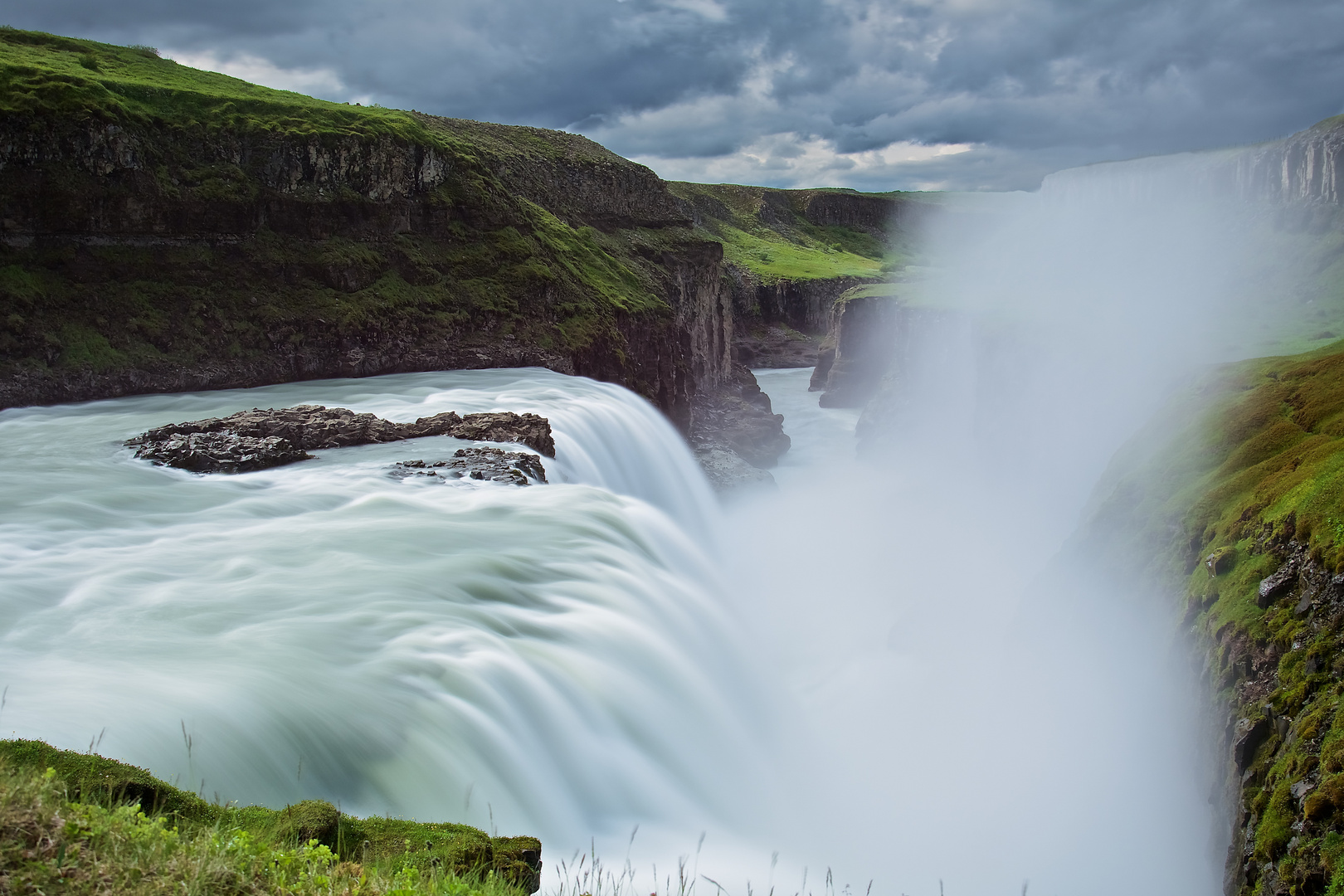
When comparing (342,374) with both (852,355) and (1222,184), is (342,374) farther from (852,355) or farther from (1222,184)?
(1222,184)

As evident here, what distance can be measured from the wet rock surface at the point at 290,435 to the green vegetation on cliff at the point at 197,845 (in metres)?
14.4

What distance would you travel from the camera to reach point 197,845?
4898 millimetres

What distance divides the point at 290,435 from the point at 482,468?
5433mm

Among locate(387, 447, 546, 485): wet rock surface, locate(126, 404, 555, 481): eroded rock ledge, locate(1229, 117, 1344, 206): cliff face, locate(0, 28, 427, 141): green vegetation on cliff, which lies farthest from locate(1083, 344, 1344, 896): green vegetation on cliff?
locate(0, 28, 427, 141): green vegetation on cliff

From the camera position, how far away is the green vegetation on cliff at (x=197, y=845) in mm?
4445

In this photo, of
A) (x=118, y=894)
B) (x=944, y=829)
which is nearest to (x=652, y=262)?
(x=944, y=829)

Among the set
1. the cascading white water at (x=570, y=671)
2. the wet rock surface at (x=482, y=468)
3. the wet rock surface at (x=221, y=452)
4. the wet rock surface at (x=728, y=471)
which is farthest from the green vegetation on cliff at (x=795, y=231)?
the wet rock surface at (x=221, y=452)

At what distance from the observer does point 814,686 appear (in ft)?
67.6

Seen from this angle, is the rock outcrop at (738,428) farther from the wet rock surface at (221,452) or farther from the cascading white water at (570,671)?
the wet rock surface at (221,452)

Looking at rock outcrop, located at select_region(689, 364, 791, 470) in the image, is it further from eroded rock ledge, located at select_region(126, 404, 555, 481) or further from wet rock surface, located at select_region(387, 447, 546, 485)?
wet rock surface, located at select_region(387, 447, 546, 485)

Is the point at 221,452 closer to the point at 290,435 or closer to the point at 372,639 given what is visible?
the point at 290,435

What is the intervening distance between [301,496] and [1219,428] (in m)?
19.2

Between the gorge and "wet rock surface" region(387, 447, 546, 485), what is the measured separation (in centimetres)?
51

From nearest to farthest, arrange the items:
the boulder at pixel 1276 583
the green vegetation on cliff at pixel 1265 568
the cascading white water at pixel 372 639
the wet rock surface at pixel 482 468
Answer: the green vegetation on cliff at pixel 1265 568
the cascading white water at pixel 372 639
the boulder at pixel 1276 583
the wet rock surface at pixel 482 468
